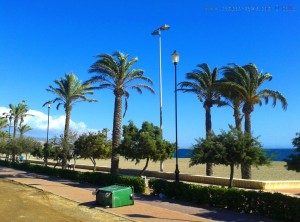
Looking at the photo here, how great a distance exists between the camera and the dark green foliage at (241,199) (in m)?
14.9

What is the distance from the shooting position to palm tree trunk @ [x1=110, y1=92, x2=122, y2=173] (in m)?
31.3

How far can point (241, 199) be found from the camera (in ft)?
56.0

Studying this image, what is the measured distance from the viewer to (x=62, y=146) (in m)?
39.5

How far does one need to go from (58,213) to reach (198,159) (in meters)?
8.68

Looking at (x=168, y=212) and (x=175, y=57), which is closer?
(x=168, y=212)

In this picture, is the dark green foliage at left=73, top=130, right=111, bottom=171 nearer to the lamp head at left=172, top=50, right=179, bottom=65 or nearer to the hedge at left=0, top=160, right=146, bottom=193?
the hedge at left=0, top=160, right=146, bottom=193

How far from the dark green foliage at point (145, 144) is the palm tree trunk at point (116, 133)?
1.97m

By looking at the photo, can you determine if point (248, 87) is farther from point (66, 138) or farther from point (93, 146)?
point (66, 138)

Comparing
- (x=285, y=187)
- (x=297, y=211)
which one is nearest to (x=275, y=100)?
(x=285, y=187)

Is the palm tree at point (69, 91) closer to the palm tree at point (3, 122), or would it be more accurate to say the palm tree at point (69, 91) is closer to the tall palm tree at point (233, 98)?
the tall palm tree at point (233, 98)

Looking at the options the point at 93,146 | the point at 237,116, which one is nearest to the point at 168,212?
the point at 237,116

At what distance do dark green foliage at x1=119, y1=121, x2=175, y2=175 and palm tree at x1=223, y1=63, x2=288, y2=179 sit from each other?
642 centimetres

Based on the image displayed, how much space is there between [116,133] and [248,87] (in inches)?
448

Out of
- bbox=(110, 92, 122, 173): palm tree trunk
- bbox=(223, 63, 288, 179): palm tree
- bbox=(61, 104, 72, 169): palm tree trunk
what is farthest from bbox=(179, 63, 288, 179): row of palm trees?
bbox=(61, 104, 72, 169): palm tree trunk
